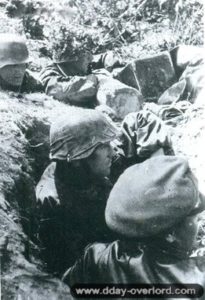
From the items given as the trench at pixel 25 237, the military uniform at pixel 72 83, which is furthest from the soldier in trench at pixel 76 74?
the trench at pixel 25 237

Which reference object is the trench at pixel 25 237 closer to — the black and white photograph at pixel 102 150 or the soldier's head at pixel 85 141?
the black and white photograph at pixel 102 150

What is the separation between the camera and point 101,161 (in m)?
1.53

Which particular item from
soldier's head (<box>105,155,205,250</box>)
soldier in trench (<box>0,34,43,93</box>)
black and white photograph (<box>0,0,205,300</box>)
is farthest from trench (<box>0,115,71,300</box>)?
soldier in trench (<box>0,34,43,93</box>)

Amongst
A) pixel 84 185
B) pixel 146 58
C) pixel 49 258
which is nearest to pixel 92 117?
pixel 84 185

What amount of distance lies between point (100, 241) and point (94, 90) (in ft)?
2.62

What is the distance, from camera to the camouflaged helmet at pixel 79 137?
1480 millimetres

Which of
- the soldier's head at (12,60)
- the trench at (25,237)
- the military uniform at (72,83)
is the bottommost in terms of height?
the trench at (25,237)

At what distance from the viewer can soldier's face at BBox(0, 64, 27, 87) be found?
1.99 meters

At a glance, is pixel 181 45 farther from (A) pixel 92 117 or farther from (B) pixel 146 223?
(B) pixel 146 223

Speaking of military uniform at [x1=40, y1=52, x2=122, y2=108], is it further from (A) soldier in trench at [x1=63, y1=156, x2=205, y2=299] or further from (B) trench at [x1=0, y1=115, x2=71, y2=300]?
(A) soldier in trench at [x1=63, y1=156, x2=205, y2=299]

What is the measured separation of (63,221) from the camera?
1.51 m

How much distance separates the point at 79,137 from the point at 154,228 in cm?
41

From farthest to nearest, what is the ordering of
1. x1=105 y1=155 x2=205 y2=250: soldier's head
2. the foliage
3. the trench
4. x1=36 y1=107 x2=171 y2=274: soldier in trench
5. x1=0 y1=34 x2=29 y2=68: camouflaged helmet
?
the foliage < x1=0 y1=34 x2=29 y2=68: camouflaged helmet < x1=36 y1=107 x2=171 y2=274: soldier in trench < the trench < x1=105 y1=155 x2=205 y2=250: soldier's head

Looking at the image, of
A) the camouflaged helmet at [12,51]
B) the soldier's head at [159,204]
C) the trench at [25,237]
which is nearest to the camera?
the soldier's head at [159,204]
